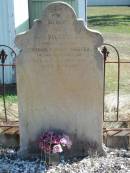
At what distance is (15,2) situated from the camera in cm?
880

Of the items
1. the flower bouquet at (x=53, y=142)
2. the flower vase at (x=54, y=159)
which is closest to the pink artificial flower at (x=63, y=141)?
the flower bouquet at (x=53, y=142)

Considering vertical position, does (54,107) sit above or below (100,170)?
above

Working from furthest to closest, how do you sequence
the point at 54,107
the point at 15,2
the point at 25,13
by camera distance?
the point at 25,13 → the point at 15,2 → the point at 54,107

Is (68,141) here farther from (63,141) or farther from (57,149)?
(57,149)

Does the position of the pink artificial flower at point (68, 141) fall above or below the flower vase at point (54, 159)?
above

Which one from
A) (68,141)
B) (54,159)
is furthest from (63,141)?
(54,159)

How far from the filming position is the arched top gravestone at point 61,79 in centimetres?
537

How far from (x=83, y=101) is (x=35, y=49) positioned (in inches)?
33.1

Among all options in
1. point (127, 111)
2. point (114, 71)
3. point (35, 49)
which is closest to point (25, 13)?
point (114, 71)

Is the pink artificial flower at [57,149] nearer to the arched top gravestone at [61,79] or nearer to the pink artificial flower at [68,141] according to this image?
the pink artificial flower at [68,141]

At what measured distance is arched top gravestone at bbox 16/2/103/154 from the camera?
5367 mm

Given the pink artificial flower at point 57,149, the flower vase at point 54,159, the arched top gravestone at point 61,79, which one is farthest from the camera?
the flower vase at point 54,159

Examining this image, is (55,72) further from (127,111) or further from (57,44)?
(127,111)

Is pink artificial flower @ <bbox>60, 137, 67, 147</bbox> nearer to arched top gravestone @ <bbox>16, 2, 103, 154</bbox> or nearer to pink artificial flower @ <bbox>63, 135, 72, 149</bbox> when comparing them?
pink artificial flower @ <bbox>63, 135, 72, 149</bbox>
